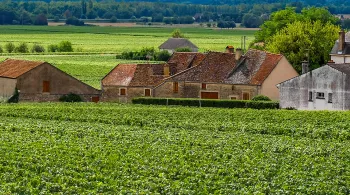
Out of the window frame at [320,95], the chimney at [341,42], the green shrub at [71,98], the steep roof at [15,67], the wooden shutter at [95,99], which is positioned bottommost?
the wooden shutter at [95,99]

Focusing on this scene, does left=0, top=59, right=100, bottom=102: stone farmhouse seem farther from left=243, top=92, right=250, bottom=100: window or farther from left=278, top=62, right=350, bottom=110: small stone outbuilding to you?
left=278, top=62, right=350, bottom=110: small stone outbuilding

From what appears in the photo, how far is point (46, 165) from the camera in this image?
36500 mm

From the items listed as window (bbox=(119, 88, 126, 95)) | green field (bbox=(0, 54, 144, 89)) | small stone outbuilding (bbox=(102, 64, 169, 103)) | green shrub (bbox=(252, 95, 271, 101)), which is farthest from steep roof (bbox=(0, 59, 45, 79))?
green shrub (bbox=(252, 95, 271, 101))

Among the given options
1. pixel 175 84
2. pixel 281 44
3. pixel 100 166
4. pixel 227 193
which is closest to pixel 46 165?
pixel 100 166

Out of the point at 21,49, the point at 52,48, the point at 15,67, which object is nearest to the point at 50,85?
the point at 15,67

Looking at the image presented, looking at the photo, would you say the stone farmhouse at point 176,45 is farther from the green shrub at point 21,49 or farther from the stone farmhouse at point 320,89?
Result: the stone farmhouse at point 320,89

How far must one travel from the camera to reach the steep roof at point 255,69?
74500 mm

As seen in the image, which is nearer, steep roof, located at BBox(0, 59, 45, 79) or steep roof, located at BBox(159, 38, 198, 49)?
steep roof, located at BBox(0, 59, 45, 79)

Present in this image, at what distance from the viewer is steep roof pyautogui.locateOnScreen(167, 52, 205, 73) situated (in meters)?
81.1

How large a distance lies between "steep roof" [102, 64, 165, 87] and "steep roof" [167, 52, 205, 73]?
1210 millimetres

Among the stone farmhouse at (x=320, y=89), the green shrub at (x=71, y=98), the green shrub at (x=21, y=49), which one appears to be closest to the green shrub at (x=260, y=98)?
the stone farmhouse at (x=320, y=89)

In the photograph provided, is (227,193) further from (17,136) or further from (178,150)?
(17,136)

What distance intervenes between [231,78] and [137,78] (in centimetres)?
785

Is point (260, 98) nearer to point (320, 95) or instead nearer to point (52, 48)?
point (320, 95)
